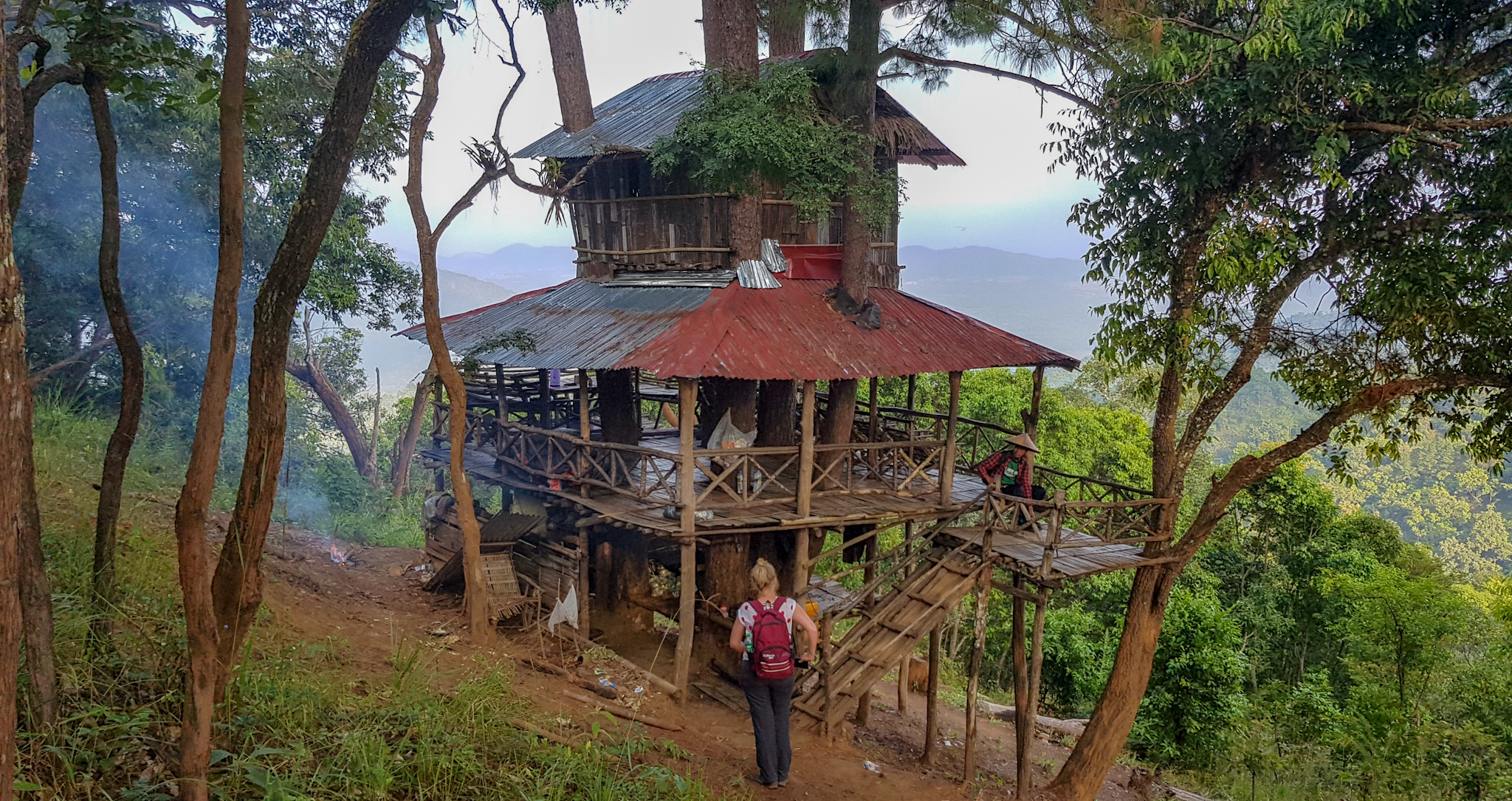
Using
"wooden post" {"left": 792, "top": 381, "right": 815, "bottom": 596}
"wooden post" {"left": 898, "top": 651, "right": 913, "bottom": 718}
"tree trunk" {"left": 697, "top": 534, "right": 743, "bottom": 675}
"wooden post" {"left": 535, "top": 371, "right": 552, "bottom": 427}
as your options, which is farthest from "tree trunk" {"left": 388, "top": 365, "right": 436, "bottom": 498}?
"wooden post" {"left": 898, "top": 651, "right": 913, "bottom": 718}

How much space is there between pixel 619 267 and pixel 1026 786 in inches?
380

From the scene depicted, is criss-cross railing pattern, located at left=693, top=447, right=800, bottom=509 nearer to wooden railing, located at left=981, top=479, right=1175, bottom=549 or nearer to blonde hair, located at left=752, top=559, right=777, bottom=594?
wooden railing, located at left=981, top=479, right=1175, bottom=549

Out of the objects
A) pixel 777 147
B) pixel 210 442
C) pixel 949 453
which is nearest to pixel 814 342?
pixel 777 147

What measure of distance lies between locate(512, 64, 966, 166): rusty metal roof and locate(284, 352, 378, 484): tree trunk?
43.1ft

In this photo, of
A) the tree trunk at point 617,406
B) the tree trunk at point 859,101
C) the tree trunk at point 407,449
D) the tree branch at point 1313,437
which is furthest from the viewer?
the tree trunk at point 407,449

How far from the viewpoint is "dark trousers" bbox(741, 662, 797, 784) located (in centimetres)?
755

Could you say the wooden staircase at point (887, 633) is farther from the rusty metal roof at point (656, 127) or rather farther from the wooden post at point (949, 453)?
the rusty metal roof at point (656, 127)

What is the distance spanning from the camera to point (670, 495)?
11.2 metres

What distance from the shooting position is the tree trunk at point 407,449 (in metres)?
22.3

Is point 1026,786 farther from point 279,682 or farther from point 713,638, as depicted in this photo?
point 279,682

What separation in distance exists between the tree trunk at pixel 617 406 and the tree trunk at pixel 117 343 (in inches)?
309

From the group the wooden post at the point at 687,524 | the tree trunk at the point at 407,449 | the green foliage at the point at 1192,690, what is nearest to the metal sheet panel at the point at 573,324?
the wooden post at the point at 687,524

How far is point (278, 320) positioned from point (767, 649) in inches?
182

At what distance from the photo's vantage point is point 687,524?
10.5 metres
